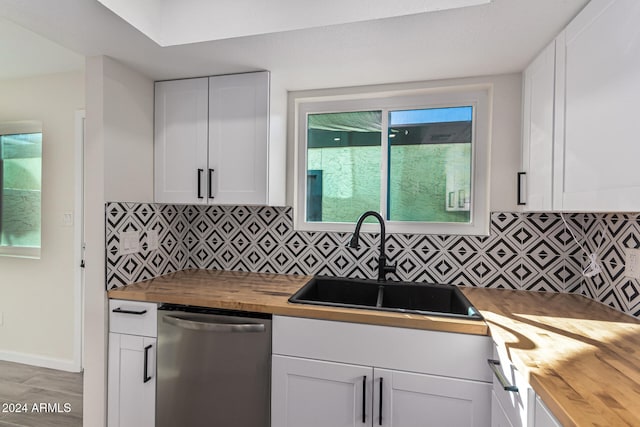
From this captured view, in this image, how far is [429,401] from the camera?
4.27ft

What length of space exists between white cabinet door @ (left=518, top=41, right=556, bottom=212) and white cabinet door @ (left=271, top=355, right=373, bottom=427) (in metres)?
1.11

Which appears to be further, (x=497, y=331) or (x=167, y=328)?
(x=167, y=328)

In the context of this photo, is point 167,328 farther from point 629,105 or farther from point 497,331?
point 629,105

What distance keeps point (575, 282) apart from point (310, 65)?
1.83 meters

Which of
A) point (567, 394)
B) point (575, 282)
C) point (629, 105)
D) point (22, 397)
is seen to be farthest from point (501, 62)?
point (22, 397)

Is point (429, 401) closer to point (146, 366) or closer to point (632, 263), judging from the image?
point (632, 263)

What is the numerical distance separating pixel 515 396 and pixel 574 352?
0.75 feet

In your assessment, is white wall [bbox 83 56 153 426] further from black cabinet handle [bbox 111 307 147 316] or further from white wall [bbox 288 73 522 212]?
white wall [bbox 288 73 522 212]

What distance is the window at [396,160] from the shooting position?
1904 millimetres

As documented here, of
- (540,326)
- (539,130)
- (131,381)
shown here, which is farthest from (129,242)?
(539,130)

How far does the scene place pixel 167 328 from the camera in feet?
5.24

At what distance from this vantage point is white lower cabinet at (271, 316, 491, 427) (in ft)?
4.17

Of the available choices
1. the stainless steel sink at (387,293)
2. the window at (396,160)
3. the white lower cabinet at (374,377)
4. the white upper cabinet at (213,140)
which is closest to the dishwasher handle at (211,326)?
the white lower cabinet at (374,377)

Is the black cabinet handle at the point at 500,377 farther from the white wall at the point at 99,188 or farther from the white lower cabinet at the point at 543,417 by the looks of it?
the white wall at the point at 99,188
